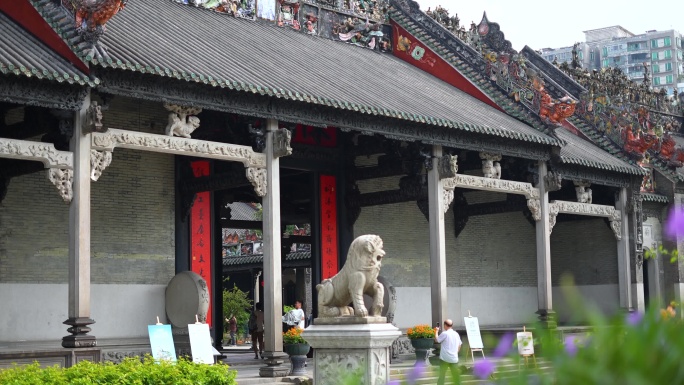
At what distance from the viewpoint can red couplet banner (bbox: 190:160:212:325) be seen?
20.2 meters

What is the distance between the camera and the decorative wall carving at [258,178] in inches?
674

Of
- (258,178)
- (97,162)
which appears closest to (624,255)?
(258,178)

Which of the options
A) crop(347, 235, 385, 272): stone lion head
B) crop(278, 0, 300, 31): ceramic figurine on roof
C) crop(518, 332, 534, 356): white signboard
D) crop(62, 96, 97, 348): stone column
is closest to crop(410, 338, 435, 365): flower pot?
crop(347, 235, 385, 272): stone lion head

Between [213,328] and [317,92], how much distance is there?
572 centimetres

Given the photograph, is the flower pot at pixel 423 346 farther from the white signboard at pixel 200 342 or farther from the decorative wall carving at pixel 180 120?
the decorative wall carving at pixel 180 120

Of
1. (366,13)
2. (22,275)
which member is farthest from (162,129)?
(366,13)

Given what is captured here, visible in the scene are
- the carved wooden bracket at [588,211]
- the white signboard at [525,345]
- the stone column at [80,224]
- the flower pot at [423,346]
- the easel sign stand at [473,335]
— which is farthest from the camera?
the carved wooden bracket at [588,211]

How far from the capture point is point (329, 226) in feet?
75.5

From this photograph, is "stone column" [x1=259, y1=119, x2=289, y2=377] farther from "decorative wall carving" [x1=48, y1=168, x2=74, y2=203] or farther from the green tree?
the green tree

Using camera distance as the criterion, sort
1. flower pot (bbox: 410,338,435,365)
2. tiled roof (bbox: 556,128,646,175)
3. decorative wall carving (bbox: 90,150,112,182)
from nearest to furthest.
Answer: decorative wall carving (bbox: 90,150,112,182) < flower pot (bbox: 410,338,435,365) < tiled roof (bbox: 556,128,646,175)

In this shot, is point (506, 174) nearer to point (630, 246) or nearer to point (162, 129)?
point (630, 246)

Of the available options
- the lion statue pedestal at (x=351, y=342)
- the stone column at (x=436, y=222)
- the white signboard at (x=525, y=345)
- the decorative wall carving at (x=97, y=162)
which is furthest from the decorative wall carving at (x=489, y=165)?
the white signboard at (x=525, y=345)

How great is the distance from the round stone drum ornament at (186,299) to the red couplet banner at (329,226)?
448cm

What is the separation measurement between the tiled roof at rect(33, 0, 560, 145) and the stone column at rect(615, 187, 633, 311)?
4.23 m
